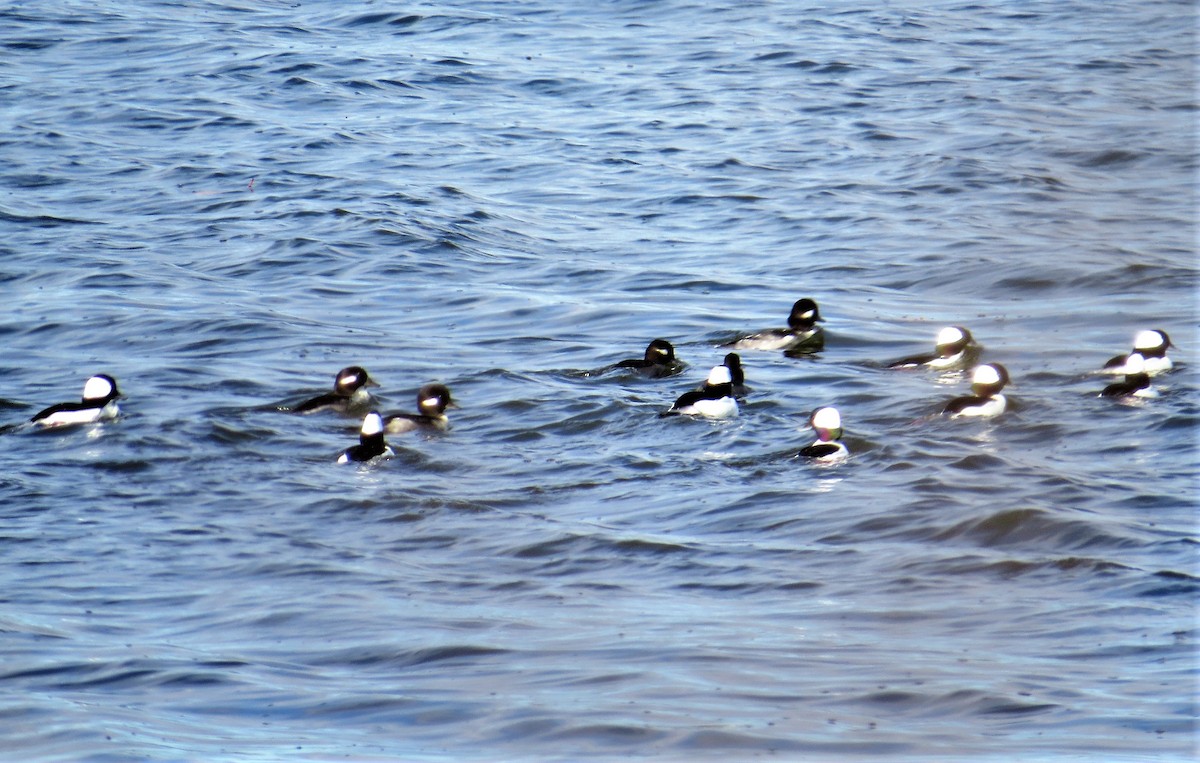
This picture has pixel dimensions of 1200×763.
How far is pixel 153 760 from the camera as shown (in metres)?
6.66

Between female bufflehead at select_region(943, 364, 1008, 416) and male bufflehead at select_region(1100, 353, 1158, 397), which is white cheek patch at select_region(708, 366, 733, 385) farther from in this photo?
male bufflehead at select_region(1100, 353, 1158, 397)

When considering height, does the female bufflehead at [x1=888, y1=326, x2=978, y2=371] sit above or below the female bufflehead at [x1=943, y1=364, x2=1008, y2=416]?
below

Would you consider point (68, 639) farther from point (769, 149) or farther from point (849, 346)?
point (769, 149)

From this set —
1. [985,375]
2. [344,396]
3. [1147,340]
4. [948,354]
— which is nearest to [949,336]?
[948,354]

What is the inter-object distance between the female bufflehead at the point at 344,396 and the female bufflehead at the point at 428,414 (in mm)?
469

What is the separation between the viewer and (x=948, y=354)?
1439 cm

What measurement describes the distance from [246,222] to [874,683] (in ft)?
46.8

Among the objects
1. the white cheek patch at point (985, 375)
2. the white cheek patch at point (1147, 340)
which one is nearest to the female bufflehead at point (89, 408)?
the white cheek patch at point (985, 375)

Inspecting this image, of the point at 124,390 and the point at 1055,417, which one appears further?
the point at 124,390

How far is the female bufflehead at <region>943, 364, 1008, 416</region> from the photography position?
41.4ft

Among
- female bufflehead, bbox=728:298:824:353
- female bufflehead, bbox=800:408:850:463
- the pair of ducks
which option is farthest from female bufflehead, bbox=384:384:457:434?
female bufflehead, bbox=728:298:824:353

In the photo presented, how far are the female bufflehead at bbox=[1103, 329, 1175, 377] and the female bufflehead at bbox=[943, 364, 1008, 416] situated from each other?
1.03 m

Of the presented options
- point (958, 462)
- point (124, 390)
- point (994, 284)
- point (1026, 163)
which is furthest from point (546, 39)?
point (958, 462)

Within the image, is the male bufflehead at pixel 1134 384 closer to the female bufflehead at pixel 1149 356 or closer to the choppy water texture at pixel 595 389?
the female bufflehead at pixel 1149 356
